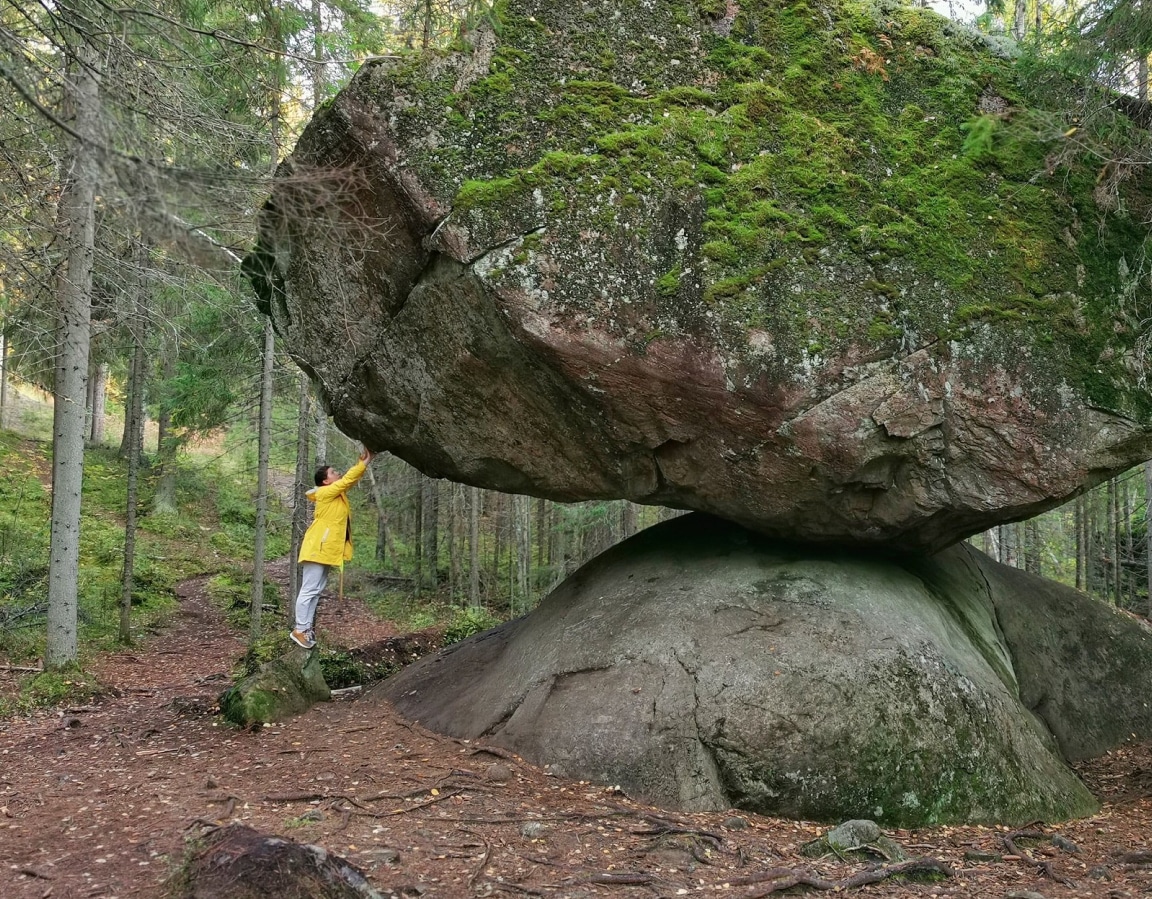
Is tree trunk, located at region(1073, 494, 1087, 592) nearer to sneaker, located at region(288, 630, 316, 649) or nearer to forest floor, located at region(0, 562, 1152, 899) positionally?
forest floor, located at region(0, 562, 1152, 899)

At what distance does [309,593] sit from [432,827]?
3.64m

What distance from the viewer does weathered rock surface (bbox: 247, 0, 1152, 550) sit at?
6.16m

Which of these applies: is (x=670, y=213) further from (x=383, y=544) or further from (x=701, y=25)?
(x=383, y=544)

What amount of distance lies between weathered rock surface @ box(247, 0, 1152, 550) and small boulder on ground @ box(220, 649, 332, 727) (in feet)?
9.71

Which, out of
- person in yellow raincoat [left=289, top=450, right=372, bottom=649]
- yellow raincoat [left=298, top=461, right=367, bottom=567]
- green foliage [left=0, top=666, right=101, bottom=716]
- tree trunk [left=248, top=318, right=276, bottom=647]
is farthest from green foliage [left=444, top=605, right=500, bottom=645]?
green foliage [left=0, top=666, right=101, bottom=716]

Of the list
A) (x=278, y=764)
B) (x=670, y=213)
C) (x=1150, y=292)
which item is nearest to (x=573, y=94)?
(x=670, y=213)

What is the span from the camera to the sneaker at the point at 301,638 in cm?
784

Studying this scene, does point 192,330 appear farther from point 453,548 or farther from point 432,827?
point 432,827

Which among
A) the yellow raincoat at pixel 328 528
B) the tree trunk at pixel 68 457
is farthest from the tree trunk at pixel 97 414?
the yellow raincoat at pixel 328 528

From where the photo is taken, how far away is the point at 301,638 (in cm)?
787

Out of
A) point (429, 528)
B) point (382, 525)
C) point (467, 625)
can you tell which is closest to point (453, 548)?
point (429, 528)

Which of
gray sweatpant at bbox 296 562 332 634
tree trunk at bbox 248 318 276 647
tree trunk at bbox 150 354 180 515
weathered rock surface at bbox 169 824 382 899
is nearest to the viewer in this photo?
weathered rock surface at bbox 169 824 382 899

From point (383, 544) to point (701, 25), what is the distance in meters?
18.3

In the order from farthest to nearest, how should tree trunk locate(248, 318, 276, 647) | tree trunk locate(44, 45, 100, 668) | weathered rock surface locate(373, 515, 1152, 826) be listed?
tree trunk locate(248, 318, 276, 647) < tree trunk locate(44, 45, 100, 668) < weathered rock surface locate(373, 515, 1152, 826)
